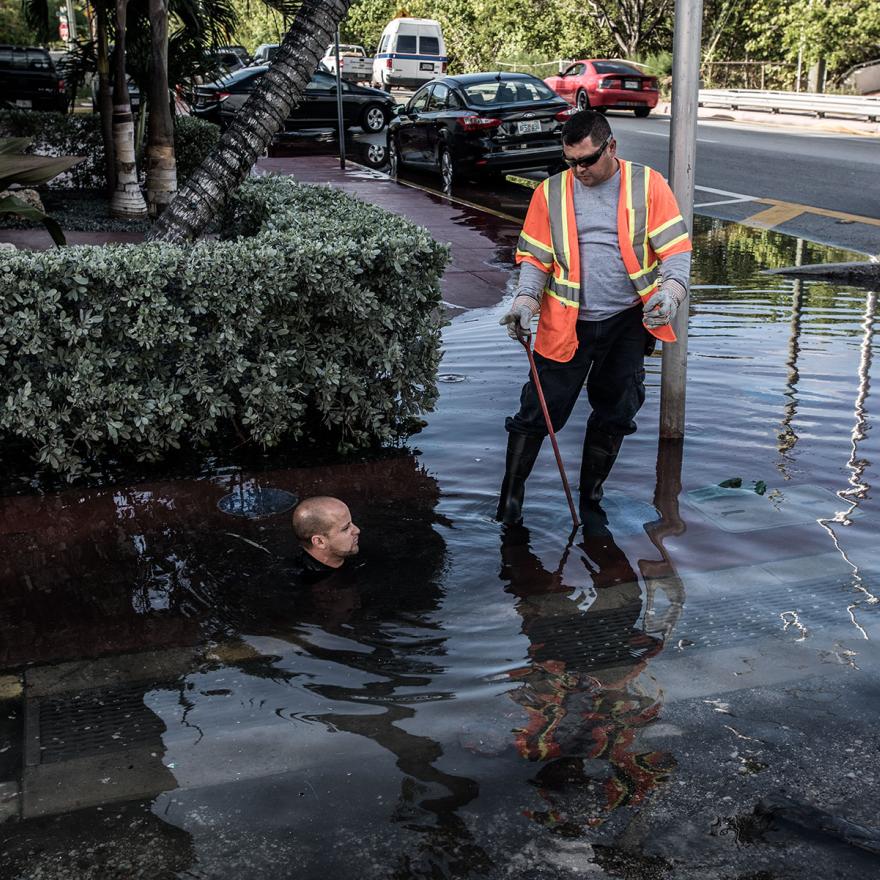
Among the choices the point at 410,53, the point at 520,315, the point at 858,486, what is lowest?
the point at 858,486

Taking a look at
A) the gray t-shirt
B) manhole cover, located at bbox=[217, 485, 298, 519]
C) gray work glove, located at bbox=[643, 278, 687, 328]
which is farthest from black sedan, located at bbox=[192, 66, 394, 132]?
gray work glove, located at bbox=[643, 278, 687, 328]

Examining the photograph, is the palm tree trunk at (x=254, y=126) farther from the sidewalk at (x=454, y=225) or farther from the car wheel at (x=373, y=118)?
the car wheel at (x=373, y=118)

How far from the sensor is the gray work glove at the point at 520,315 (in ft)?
17.3

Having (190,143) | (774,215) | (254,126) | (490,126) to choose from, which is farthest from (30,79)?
(254,126)

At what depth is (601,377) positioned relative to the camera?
18.5 feet

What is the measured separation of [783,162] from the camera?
2133cm

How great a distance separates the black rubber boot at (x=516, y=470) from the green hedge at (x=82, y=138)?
39.9ft

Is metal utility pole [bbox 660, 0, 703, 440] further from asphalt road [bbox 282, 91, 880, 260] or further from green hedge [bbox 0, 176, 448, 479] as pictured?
asphalt road [bbox 282, 91, 880, 260]

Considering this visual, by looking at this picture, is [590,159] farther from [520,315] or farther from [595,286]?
[520,315]

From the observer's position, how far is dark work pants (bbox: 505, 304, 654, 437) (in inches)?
214

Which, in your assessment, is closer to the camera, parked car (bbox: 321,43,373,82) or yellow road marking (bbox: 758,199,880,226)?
yellow road marking (bbox: 758,199,880,226)

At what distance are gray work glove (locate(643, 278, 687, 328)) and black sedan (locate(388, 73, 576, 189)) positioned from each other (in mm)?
12843

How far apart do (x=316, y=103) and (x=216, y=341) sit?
69.9ft

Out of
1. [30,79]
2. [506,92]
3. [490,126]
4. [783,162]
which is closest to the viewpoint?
[490,126]
